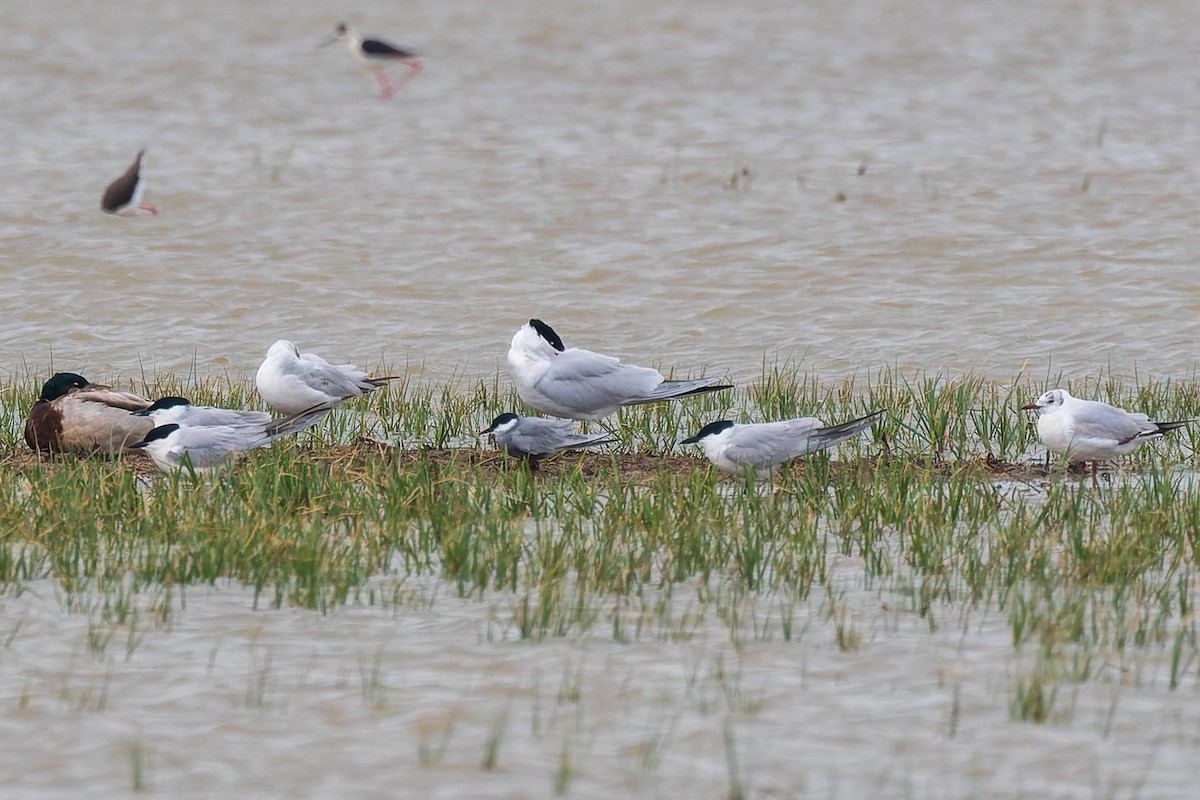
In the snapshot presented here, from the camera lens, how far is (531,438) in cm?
834

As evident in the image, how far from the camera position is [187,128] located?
23047 millimetres

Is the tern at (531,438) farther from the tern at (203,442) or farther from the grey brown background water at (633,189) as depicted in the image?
the grey brown background water at (633,189)

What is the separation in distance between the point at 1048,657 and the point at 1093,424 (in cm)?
322

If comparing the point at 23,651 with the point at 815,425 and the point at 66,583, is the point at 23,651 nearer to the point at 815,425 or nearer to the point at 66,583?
the point at 66,583

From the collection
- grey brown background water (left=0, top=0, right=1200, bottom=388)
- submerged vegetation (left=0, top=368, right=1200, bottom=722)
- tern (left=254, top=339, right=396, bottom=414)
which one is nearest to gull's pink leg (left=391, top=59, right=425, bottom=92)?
grey brown background water (left=0, top=0, right=1200, bottom=388)

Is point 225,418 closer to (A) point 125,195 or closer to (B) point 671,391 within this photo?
(B) point 671,391

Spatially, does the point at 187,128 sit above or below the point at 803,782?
above

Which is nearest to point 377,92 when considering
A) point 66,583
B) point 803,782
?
point 66,583

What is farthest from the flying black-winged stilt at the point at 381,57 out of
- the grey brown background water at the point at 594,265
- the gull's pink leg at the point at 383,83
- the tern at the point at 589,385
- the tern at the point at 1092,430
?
the tern at the point at 1092,430

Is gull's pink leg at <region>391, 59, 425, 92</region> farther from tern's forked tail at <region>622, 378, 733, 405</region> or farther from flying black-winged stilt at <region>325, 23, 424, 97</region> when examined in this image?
tern's forked tail at <region>622, 378, 733, 405</region>

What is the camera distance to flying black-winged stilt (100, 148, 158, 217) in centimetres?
1812

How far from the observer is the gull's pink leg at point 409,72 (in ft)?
86.0

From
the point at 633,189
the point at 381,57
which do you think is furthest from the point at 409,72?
the point at 633,189

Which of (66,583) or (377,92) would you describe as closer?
(66,583)
